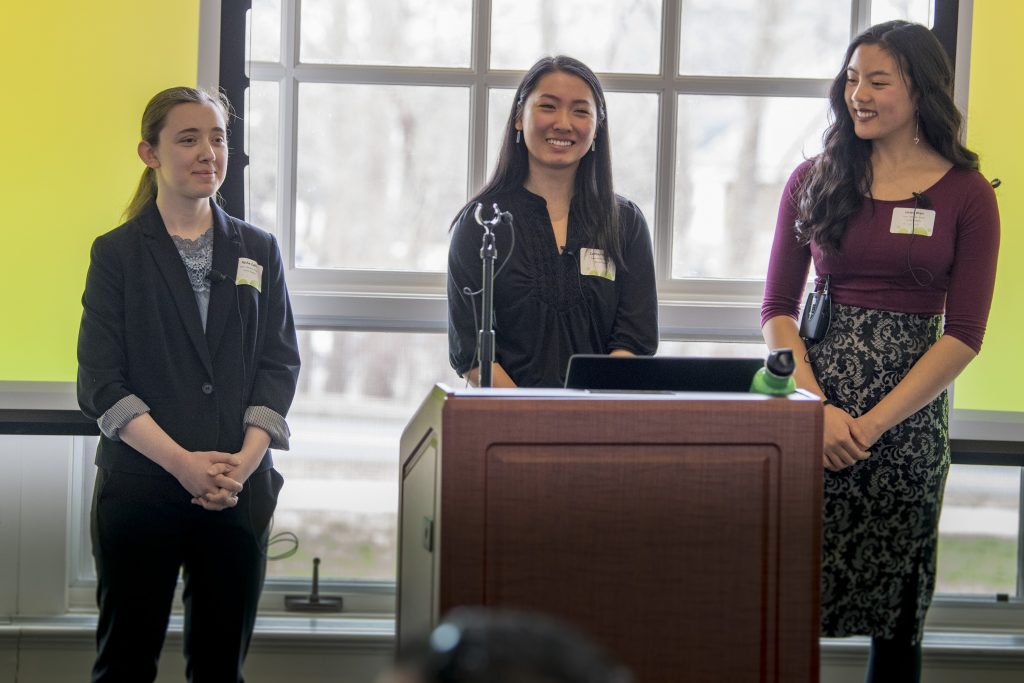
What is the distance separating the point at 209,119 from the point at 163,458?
807 millimetres

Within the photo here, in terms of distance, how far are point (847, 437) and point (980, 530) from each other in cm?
131

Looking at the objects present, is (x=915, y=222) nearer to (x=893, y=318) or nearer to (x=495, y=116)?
(x=893, y=318)

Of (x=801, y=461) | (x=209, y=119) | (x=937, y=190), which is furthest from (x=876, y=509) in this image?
(x=209, y=119)

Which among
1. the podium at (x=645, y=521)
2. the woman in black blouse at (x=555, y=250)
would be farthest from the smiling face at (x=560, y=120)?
the podium at (x=645, y=521)

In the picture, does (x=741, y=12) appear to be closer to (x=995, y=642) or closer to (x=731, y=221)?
(x=731, y=221)

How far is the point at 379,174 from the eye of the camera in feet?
11.1

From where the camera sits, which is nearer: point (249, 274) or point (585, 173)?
point (249, 274)

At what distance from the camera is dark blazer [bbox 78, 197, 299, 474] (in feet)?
8.14

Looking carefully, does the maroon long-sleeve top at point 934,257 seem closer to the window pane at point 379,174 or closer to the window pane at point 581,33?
the window pane at point 581,33

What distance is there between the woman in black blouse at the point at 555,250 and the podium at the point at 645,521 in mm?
911

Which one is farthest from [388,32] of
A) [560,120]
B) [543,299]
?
[543,299]

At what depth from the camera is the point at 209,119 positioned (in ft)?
8.58

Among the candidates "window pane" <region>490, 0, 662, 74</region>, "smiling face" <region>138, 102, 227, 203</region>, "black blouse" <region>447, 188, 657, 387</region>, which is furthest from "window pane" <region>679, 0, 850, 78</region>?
"smiling face" <region>138, 102, 227, 203</region>

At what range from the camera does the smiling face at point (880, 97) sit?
2.51m
